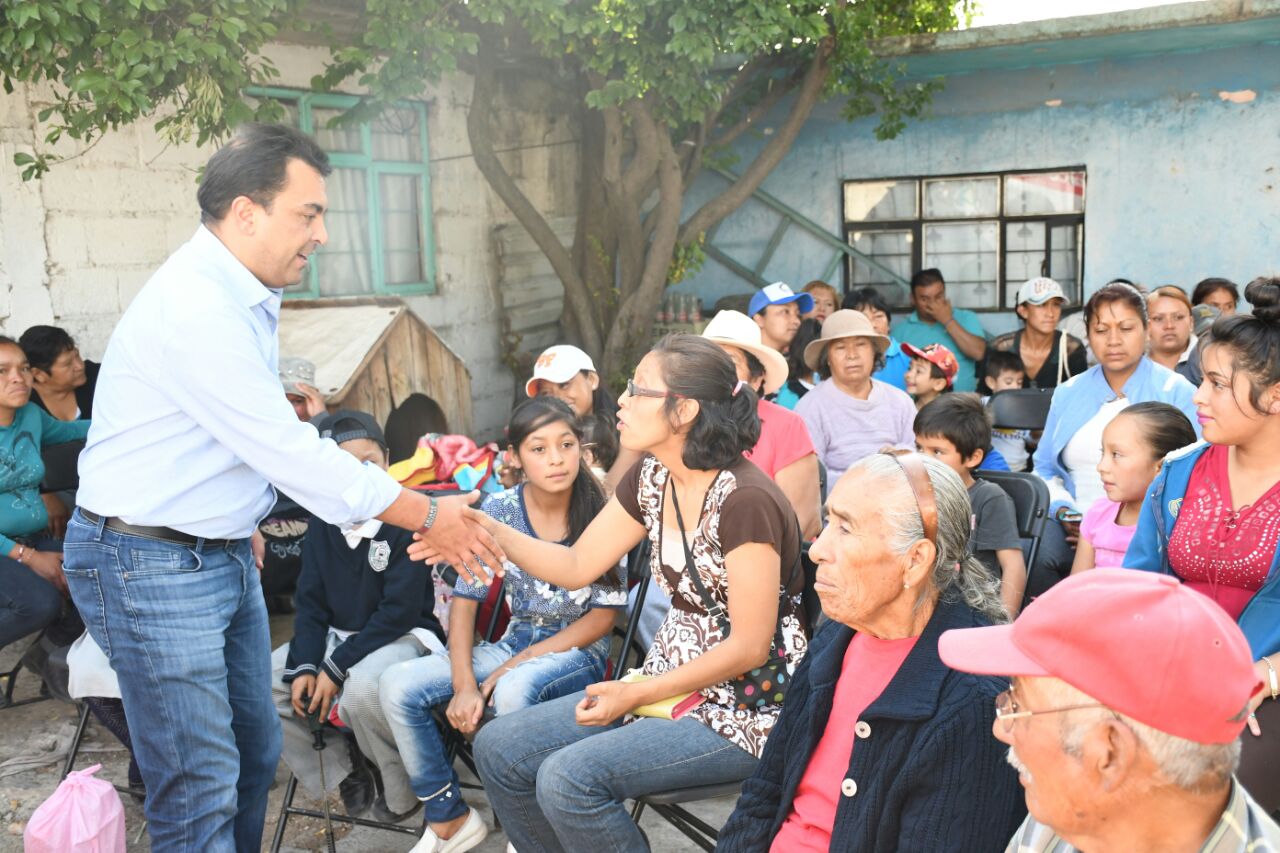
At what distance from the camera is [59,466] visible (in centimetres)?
542

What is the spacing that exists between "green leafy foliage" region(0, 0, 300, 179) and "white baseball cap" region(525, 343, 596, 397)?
2.08 m

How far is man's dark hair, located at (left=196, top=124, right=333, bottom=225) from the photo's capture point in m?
3.04

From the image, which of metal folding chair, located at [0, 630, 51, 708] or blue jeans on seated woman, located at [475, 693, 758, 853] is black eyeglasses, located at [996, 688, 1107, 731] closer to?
blue jeans on seated woman, located at [475, 693, 758, 853]

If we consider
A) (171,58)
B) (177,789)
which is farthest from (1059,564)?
(171,58)

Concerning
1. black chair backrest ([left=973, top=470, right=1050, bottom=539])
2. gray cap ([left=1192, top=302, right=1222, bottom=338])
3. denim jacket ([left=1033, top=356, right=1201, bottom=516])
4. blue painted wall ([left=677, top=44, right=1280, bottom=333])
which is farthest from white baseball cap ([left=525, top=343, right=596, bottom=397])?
blue painted wall ([left=677, top=44, right=1280, bottom=333])

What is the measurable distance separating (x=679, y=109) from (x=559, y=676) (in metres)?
6.56

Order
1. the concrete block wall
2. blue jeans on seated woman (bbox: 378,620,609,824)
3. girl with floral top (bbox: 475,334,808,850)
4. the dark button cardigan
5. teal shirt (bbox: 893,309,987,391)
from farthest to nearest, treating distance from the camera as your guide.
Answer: teal shirt (bbox: 893,309,987,391), the concrete block wall, blue jeans on seated woman (bbox: 378,620,609,824), girl with floral top (bbox: 475,334,808,850), the dark button cardigan

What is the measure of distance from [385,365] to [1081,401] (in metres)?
4.30

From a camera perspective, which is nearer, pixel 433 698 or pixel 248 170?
pixel 248 170

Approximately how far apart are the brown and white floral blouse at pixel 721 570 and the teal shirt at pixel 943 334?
19.2ft

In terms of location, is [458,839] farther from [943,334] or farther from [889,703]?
[943,334]

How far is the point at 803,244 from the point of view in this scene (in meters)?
11.2

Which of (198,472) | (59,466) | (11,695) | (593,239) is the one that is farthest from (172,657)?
(593,239)

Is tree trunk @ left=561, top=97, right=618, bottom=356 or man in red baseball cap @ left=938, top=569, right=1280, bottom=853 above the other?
tree trunk @ left=561, top=97, right=618, bottom=356
